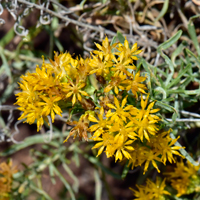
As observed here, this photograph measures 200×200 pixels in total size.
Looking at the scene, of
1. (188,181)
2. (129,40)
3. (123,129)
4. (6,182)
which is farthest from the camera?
(6,182)

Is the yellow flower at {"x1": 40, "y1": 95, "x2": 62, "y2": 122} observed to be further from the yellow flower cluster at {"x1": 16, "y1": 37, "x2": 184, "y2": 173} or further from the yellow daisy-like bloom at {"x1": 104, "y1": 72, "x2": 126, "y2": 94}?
the yellow daisy-like bloom at {"x1": 104, "y1": 72, "x2": 126, "y2": 94}

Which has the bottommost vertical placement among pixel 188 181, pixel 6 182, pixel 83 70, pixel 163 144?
pixel 6 182

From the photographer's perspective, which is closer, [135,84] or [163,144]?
[135,84]

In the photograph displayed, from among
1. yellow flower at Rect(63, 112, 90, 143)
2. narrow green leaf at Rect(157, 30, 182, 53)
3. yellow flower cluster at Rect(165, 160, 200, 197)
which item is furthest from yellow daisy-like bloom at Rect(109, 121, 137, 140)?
yellow flower cluster at Rect(165, 160, 200, 197)

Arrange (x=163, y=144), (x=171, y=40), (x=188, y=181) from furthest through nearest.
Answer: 1. (x=188, y=181)
2. (x=171, y=40)
3. (x=163, y=144)

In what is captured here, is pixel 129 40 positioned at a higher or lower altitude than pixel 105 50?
lower

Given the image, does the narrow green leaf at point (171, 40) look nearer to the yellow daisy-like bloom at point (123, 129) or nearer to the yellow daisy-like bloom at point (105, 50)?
the yellow daisy-like bloom at point (105, 50)

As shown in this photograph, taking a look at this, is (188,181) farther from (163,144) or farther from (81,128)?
(81,128)

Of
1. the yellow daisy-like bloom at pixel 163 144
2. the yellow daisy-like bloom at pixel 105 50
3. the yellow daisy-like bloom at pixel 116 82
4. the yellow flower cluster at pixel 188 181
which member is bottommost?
the yellow flower cluster at pixel 188 181

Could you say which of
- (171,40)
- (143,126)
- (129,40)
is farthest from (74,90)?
(129,40)

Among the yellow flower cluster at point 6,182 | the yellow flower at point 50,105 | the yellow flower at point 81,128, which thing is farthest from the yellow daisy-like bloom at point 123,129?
the yellow flower cluster at point 6,182
